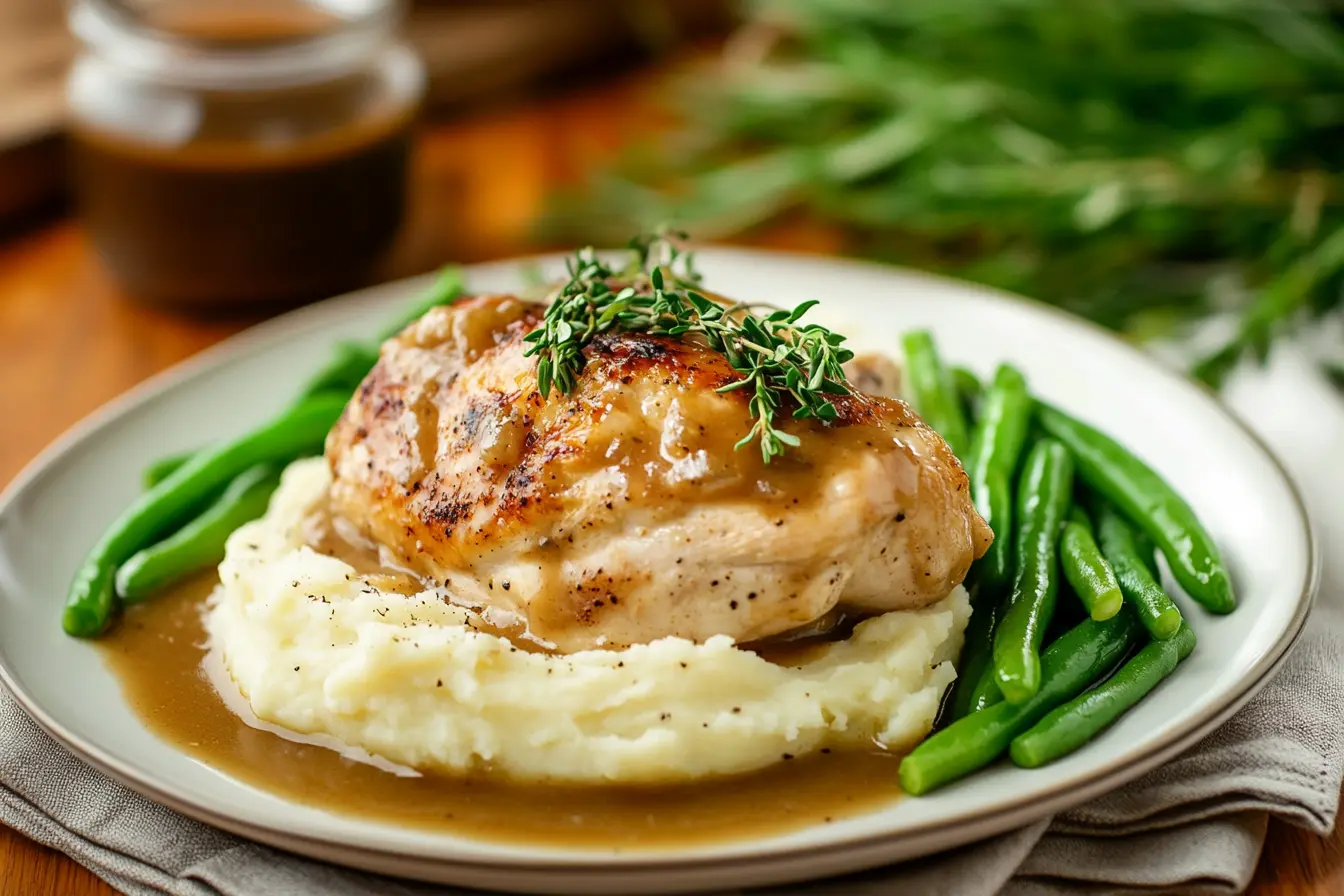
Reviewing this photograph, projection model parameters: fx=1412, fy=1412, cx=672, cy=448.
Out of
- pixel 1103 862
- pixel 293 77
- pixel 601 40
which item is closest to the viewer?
pixel 1103 862

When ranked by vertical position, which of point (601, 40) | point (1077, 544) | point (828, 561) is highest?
point (828, 561)

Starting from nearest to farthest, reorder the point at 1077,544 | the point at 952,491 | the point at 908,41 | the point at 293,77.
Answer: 1. the point at 952,491
2. the point at 1077,544
3. the point at 293,77
4. the point at 908,41

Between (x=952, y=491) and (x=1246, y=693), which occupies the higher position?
(x=952, y=491)

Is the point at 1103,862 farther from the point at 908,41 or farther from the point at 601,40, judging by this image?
the point at 601,40

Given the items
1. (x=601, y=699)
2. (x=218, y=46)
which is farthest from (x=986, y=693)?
(x=218, y=46)

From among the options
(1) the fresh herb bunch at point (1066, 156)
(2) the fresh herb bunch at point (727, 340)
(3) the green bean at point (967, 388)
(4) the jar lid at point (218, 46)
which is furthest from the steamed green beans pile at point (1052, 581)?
(4) the jar lid at point (218, 46)

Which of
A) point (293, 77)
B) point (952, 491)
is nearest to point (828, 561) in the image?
point (952, 491)

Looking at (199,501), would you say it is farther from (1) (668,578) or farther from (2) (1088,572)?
(2) (1088,572)

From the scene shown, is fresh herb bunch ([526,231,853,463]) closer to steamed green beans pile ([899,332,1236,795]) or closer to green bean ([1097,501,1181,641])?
steamed green beans pile ([899,332,1236,795])
